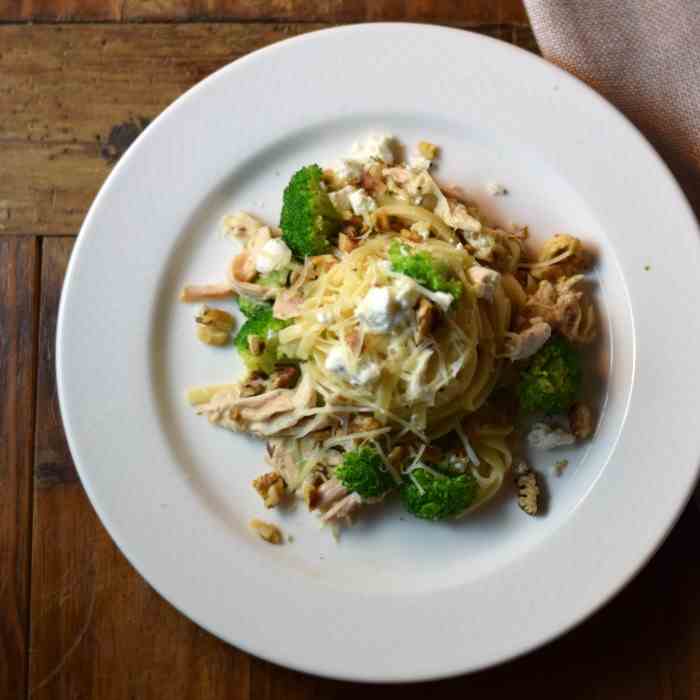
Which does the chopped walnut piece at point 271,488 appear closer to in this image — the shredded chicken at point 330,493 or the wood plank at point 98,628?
the shredded chicken at point 330,493

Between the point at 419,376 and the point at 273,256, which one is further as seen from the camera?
the point at 273,256

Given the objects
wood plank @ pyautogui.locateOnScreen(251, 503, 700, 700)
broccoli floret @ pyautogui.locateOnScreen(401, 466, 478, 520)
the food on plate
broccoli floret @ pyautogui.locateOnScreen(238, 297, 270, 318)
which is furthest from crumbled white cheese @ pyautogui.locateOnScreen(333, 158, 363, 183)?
wood plank @ pyautogui.locateOnScreen(251, 503, 700, 700)

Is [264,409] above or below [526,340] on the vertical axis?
below

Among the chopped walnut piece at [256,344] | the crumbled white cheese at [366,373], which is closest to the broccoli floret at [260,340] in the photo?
the chopped walnut piece at [256,344]

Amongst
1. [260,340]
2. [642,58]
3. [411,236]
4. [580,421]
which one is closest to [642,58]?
[642,58]

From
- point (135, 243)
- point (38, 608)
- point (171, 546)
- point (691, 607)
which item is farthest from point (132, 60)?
point (691, 607)

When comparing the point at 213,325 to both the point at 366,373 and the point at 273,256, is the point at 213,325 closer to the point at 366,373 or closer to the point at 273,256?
the point at 273,256

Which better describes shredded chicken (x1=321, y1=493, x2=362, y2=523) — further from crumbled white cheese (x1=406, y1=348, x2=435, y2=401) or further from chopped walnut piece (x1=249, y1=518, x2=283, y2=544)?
crumbled white cheese (x1=406, y1=348, x2=435, y2=401)
